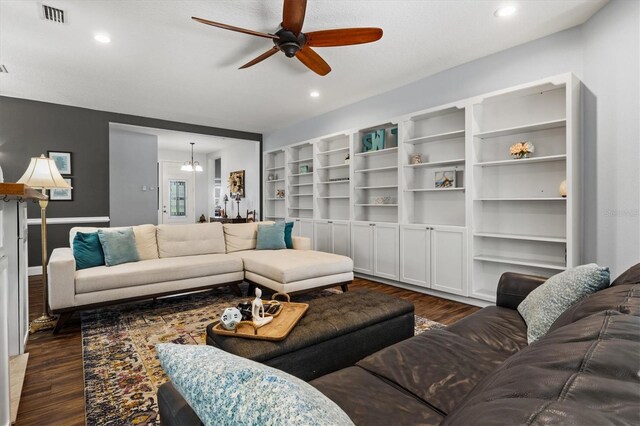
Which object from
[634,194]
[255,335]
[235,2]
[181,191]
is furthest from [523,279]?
[181,191]

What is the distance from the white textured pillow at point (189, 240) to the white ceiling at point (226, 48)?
1.94 metres

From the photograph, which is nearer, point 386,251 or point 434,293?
point 434,293

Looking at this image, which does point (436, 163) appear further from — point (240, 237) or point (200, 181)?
point (200, 181)

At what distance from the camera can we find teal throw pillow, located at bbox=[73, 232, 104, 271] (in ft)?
10.8

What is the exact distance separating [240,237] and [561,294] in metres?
3.77

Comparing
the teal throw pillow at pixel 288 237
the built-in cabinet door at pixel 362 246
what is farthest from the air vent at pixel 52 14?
the built-in cabinet door at pixel 362 246

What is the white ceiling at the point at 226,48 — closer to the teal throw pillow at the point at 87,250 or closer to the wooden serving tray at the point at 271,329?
the teal throw pillow at the point at 87,250

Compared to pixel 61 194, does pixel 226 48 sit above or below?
above

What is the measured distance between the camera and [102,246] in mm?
3463

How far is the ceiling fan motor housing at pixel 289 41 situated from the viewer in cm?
275

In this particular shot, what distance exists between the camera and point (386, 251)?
15.1ft

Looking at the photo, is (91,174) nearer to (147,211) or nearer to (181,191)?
(147,211)

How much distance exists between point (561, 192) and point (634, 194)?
662 mm

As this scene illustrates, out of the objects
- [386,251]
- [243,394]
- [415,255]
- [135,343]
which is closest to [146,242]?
[135,343]
